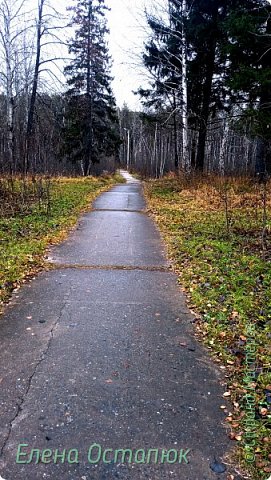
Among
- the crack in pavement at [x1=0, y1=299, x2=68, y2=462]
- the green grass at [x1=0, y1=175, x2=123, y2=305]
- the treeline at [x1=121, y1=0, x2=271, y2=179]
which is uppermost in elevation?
the treeline at [x1=121, y1=0, x2=271, y2=179]

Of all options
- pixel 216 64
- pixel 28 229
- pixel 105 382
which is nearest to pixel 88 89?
pixel 216 64

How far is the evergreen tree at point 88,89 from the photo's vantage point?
24.2 m

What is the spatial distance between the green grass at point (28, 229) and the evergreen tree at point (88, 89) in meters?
13.4

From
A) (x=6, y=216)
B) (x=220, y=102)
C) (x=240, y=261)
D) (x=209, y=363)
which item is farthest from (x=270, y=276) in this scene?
(x=220, y=102)

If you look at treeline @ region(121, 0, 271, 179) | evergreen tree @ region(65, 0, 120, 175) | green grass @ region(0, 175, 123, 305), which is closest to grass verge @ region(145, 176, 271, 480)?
green grass @ region(0, 175, 123, 305)

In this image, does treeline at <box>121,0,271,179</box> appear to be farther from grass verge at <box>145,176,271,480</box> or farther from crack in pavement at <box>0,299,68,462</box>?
crack in pavement at <box>0,299,68,462</box>

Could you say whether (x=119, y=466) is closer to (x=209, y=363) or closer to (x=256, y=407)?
(x=256, y=407)

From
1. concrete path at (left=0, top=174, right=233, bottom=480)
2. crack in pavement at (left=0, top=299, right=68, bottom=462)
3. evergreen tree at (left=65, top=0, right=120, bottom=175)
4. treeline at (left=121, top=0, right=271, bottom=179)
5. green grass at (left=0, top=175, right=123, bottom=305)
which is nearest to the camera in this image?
concrete path at (left=0, top=174, right=233, bottom=480)

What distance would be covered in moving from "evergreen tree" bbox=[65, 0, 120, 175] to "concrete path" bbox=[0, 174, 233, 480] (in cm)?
2199

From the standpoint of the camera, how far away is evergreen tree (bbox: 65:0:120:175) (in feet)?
79.3

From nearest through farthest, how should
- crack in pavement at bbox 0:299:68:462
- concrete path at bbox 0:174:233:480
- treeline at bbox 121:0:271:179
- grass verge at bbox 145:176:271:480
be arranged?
concrete path at bbox 0:174:233:480 < crack in pavement at bbox 0:299:68:462 < grass verge at bbox 145:176:271:480 < treeline at bbox 121:0:271:179

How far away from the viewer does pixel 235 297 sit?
4457mm

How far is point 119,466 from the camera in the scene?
2.12m

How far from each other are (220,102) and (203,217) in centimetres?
1066
